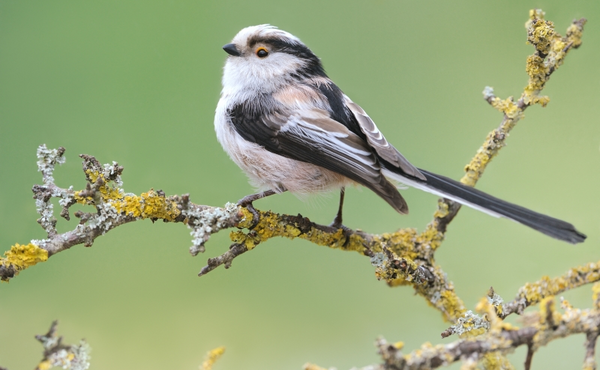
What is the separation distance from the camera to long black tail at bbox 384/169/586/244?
1.24 metres

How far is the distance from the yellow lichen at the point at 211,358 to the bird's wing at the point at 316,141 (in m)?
0.68

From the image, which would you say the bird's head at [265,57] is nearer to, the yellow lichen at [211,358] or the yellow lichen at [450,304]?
the yellow lichen at [450,304]

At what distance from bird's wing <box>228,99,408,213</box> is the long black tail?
10 cm

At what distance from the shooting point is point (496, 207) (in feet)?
4.54

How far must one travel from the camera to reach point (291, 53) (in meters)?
1.95

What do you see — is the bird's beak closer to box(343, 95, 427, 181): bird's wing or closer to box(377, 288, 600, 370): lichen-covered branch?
box(343, 95, 427, 181): bird's wing

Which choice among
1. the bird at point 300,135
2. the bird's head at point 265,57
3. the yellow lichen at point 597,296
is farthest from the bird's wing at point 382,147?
the yellow lichen at point 597,296

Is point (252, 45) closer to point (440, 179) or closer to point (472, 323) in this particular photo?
point (440, 179)

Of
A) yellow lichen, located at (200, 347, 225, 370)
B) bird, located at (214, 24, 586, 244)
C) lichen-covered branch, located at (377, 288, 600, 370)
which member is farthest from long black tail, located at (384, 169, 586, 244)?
yellow lichen, located at (200, 347, 225, 370)

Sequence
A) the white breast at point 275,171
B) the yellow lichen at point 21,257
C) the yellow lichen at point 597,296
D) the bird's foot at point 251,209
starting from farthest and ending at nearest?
the white breast at point 275,171 < the bird's foot at point 251,209 < the yellow lichen at point 21,257 < the yellow lichen at point 597,296

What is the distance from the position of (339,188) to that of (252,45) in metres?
0.60

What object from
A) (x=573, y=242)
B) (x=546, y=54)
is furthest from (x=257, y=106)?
(x=573, y=242)

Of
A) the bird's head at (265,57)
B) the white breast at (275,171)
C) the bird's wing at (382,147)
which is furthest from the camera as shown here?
the bird's head at (265,57)

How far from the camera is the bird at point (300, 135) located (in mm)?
1532
